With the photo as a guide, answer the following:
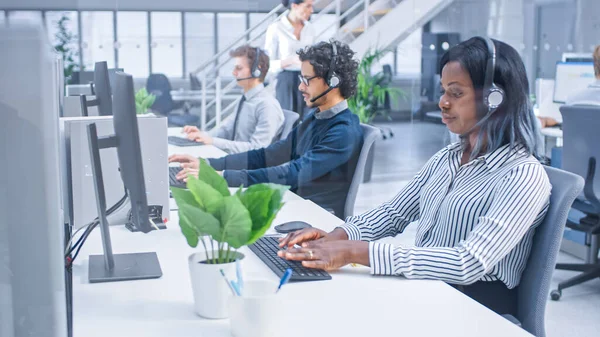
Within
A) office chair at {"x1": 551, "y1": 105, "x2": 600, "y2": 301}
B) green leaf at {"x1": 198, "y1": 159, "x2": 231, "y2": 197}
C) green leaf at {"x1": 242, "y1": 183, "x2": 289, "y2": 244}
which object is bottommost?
office chair at {"x1": 551, "y1": 105, "x2": 600, "y2": 301}

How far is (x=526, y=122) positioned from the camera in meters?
1.54

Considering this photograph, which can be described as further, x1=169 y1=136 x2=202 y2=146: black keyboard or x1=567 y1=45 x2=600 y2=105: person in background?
x1=567 y1=45 x2=600 y2=105: person in background

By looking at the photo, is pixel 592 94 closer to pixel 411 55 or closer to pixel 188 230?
pixel 411 55

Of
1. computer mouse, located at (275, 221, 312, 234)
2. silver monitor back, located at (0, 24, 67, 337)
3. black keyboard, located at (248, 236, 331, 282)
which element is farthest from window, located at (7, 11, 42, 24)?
computer mouse, located at (275, 221, 312, 234)

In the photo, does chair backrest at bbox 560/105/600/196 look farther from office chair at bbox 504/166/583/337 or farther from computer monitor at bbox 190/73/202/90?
computer monitor at bbox 190/73/202/90

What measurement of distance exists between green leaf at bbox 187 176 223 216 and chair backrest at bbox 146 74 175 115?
3.58 metres

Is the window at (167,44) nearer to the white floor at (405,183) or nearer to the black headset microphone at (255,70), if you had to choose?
the black headset microphone at (255,70)

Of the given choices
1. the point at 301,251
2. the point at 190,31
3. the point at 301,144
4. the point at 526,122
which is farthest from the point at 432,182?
the point at 190,31

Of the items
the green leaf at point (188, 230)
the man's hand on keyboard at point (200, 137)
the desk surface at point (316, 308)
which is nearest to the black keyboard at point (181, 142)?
the man's hand on keyboard at point (200, 137)

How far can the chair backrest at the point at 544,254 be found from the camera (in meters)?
1.40

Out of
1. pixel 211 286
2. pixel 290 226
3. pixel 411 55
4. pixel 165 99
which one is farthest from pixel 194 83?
pixel 211 286

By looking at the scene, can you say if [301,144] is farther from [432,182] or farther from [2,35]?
[2,35]

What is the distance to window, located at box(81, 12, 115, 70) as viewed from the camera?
4.63 m

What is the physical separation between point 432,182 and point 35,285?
1.23 metres
